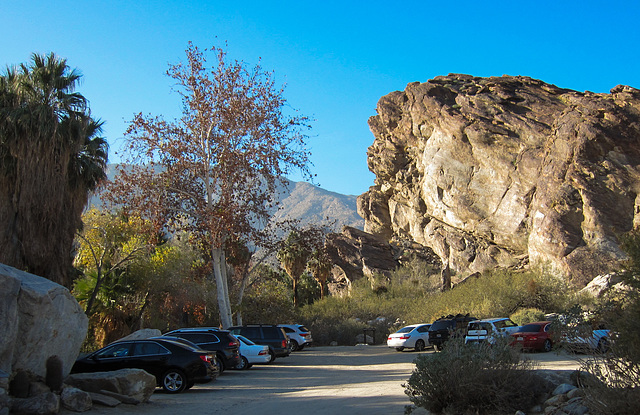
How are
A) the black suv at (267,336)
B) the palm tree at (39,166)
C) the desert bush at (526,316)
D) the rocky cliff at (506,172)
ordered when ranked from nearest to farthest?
the palm tree at (39,166) < the black suv at (267,336) < the desert bush at (526,316) < the rocky cliff at (506,172)

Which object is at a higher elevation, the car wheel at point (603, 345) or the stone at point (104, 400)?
the car wheel at point (603, 345)

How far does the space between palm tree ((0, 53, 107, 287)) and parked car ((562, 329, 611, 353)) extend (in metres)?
20.3

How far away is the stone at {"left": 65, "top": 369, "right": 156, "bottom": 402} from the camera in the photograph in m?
12.5

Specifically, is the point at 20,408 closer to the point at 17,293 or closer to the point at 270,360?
the point at 17,293

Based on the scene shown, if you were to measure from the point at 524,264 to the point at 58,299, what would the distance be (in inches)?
1912

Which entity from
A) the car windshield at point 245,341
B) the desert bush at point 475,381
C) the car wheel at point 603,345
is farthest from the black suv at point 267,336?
the car wheel at point 603,345

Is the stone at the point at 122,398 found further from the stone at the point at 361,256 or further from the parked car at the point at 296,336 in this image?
the stone at the point at 361,256

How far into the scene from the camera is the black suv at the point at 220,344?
19688mm

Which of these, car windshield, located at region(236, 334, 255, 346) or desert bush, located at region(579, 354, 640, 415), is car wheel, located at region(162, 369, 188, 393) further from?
desert bush, located at region(579, 354, 640, 415)

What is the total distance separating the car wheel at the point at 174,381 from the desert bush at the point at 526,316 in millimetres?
24072

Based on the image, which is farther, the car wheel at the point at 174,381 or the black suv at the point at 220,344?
the black suv at the point at 220,344

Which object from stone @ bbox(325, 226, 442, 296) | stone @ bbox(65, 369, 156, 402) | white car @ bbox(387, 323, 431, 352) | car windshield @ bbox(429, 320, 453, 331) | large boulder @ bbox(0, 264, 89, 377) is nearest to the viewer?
large boulder @ bbox(0, 264, 89, 377)

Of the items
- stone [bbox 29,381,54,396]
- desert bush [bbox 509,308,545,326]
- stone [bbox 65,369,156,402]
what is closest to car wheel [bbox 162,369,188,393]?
stone [bbox 65,369,156,402]

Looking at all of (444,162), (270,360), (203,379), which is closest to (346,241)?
(444,162)
